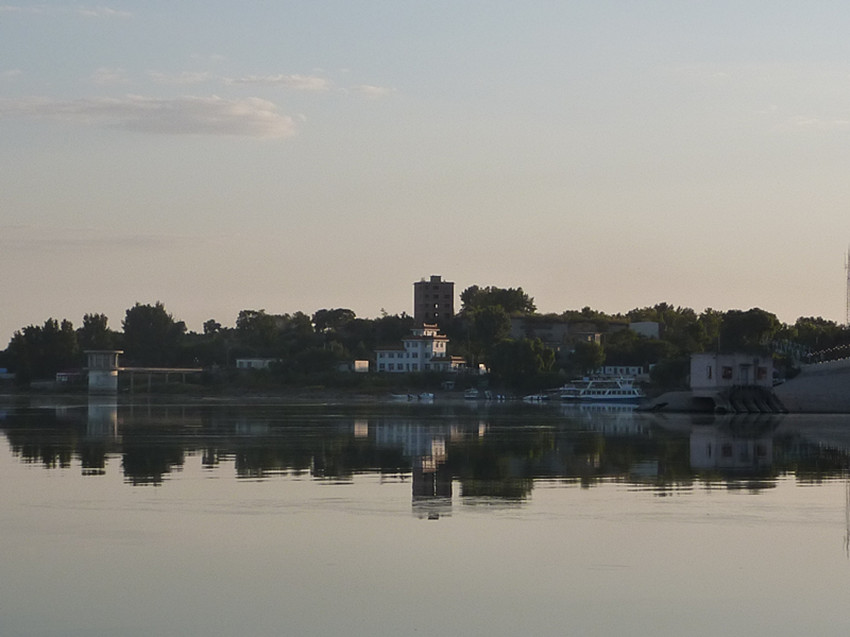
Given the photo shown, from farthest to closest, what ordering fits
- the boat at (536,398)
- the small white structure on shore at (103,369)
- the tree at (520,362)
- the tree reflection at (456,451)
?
the small white structure on shore at (103,369)
the tree at (520,362)
the boat at (536,398)
the tree reflection at (456,451)

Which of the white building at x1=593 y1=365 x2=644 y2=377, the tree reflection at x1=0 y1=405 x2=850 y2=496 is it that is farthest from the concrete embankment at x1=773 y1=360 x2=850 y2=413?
the white building at x1=593 y1=365 x2=644 y2=377

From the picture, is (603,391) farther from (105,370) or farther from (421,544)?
(421,544)

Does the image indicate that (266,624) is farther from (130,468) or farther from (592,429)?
(592,429)

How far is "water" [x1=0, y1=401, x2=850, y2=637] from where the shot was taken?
18984mm

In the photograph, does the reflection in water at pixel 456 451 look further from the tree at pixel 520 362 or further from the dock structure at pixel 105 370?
the dock structure at pixel 105 370

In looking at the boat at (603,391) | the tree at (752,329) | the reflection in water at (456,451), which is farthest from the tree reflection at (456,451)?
the tree at (752,329)

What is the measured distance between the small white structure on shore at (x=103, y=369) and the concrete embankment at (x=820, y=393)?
99969 mm

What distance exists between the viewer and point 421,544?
83.1ft

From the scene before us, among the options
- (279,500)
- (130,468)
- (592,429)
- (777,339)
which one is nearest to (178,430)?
(592,429)

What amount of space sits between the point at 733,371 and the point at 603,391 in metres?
36.5

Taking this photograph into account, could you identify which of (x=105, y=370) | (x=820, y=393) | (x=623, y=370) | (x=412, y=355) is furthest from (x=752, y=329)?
(x=105, y=370)

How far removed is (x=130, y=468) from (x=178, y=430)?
27660 millimetres

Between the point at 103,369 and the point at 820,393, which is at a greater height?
the point at 103,369

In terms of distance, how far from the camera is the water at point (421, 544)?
62.3 feet
